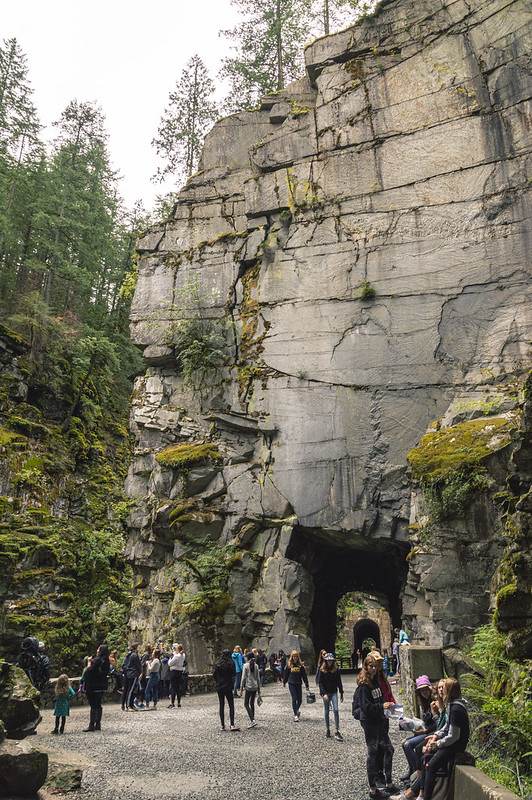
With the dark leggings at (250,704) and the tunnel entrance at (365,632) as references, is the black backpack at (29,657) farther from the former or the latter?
the tunnel entrance at (365,632)

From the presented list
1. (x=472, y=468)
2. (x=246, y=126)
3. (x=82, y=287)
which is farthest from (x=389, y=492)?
(x=82, y=287)

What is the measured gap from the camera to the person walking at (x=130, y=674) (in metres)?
12.5

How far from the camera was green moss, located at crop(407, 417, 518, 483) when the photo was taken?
1480cm

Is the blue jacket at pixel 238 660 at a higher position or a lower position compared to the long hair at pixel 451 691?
lower

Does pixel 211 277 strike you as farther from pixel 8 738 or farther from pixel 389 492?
pixel 8 738

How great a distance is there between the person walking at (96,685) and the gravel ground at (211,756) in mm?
252

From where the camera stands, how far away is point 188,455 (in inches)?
799

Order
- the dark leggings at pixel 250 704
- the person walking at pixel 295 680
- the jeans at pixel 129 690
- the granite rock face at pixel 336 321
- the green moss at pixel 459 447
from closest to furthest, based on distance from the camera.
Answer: the dark leggings at pixel 250 704 → the person walking at pixel 295 680 → the jeans at pixel 129 690 → the green moss at pixel 459 447 → the granite rock face at pixel 336 321

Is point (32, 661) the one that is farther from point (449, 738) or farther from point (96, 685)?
point (449, 738)

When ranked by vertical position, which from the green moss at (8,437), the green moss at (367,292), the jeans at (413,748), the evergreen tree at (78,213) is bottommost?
the jeans at (413,748)

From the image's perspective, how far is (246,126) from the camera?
2516 cm

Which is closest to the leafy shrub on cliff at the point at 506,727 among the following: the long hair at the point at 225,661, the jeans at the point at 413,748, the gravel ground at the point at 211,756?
the jeans at the point at 413,748

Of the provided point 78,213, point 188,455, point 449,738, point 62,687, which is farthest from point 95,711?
point 78,213

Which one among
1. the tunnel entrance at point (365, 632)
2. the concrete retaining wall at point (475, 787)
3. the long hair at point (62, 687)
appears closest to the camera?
the concrete retaining wall at point (475, 787)
